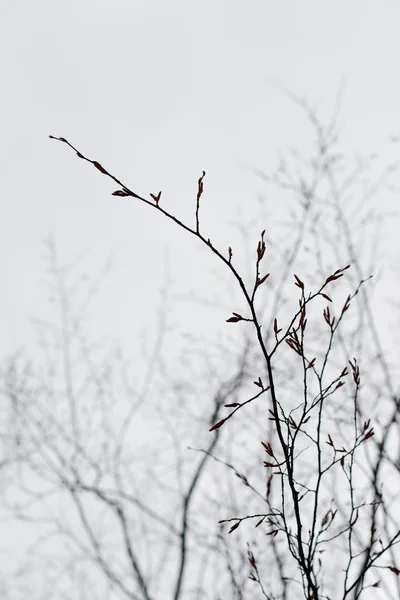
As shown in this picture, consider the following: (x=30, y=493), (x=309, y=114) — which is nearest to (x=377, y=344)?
(x=309, y=114)

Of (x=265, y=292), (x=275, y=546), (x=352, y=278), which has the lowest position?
(x=275, y=546)

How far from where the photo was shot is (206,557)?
17.4 ft

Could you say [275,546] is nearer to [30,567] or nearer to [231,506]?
[231,506]

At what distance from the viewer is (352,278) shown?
14.3 feet

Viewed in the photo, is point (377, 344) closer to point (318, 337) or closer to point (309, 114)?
point (318, 337)

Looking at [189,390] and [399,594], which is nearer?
[399,594]

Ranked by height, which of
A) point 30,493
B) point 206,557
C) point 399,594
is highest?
point 30,493

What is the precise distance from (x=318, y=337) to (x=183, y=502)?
2.30 m

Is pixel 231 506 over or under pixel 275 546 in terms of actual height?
over

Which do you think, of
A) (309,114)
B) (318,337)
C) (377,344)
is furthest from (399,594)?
(309,114)

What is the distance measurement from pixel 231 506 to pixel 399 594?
2.39m

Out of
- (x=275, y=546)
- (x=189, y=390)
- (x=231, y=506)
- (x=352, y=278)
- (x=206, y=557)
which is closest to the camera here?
(x=275, y=546)

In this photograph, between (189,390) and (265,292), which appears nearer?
(265,292)

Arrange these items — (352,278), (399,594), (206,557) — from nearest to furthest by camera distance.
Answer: (399,594) < (352,278) < (206,557)
